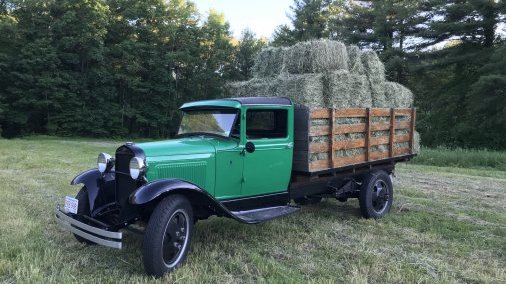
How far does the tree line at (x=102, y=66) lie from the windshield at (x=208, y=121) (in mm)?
27464

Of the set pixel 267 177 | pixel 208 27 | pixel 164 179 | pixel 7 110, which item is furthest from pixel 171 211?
pixel 208 27

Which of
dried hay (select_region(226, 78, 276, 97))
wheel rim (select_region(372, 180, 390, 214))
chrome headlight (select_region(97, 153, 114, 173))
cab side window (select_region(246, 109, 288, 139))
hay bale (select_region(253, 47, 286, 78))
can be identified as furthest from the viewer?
hay bale (select_region(253, 47, 286, 78))

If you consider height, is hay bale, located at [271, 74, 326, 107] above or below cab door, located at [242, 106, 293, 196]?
above

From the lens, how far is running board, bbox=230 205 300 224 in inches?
194

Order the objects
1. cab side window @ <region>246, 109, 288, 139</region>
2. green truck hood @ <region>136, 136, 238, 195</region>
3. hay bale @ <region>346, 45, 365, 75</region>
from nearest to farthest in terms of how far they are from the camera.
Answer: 1. green truck hood @ <region>136, 136, 238, 195</region>
2. cab side window @ <region>246, 109, 288, 139</region>
3. hay bale @ <region>346, 45, 365, 75</region>

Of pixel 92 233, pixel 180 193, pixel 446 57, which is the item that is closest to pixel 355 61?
pixel 180 193

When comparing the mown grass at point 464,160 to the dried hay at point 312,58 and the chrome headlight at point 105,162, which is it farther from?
the chrome headlight at point 105,162

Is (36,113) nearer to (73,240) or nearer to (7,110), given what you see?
(7,110)

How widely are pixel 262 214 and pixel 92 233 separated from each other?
6.67ft

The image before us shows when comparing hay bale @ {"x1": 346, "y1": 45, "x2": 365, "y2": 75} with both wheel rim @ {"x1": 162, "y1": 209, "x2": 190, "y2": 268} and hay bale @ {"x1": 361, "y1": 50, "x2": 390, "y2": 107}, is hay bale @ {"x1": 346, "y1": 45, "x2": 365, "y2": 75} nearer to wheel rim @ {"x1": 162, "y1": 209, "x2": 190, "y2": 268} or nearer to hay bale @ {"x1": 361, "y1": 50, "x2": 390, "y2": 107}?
hay bale @ {"x1": 361, "y1": 50, "x2": 390, "y2": 107}

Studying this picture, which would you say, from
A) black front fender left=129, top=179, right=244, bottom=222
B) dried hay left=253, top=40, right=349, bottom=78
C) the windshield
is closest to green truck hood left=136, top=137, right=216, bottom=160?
the windshield

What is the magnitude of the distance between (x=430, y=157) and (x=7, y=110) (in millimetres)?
27650

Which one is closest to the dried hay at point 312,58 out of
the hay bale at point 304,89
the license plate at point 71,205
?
the hay bale at point 304,89

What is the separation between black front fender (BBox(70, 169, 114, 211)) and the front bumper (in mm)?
340
